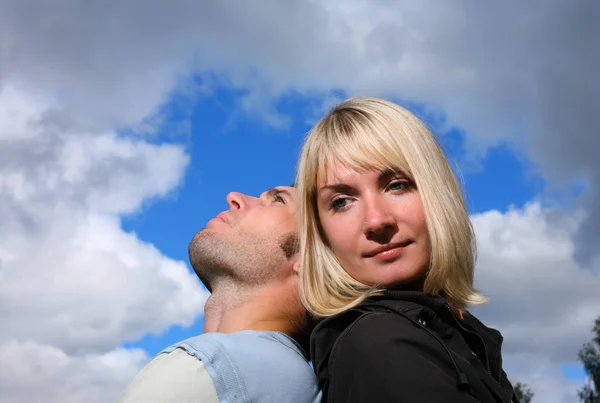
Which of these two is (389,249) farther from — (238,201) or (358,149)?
(238,201)

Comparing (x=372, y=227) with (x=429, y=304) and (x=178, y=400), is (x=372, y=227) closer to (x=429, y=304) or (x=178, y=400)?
(x=429, y=304)

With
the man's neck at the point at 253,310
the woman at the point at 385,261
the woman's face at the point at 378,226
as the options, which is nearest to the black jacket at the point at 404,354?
the woman at the point at 385,261

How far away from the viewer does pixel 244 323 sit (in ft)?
14.0

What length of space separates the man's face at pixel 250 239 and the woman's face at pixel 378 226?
3.28 feet

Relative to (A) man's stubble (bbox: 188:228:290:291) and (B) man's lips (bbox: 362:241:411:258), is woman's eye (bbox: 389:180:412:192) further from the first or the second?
(A) man's stubble (bbox: 188:228:290:291)

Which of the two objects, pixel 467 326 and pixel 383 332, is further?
pixel 467 326

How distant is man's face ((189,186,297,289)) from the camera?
4480mm

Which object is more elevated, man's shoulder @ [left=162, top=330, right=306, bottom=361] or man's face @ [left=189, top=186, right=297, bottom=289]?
man's face @ [left=189, top=186, right=297, bottom=289]

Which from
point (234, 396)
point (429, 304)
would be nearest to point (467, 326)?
point (429, 304)

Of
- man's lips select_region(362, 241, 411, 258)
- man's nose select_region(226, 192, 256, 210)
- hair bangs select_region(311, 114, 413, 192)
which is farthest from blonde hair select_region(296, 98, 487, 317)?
man's nose select_region(226, 192, 256, 210)

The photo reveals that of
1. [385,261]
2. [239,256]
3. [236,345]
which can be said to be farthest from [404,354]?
[239,256]

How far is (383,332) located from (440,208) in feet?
2.69

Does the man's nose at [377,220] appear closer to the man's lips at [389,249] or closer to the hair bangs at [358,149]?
the man's lips at [389,249]

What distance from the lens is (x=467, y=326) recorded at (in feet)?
10.9
